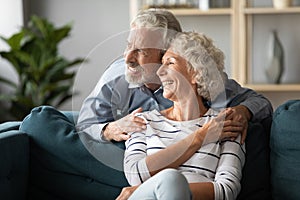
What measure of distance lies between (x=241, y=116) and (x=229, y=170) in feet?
0.87

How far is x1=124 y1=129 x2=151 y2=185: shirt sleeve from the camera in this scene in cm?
225

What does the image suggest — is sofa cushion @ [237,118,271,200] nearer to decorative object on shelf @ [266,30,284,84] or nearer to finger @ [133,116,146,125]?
finger @ [133,116,146,125]

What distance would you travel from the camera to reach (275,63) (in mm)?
4562

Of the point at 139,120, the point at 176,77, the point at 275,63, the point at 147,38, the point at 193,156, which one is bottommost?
the point at 275,63

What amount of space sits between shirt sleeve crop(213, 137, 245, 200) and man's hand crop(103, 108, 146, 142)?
0.31m

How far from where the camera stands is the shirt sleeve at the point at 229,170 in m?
2.15

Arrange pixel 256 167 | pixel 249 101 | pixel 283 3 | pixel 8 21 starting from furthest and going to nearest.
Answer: pixel 8 21, pixel 283 3, pixel 249 101, pixel 256 167

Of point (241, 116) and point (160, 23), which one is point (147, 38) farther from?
point (241, 116)

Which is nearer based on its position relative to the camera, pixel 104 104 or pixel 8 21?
pixel 104 104

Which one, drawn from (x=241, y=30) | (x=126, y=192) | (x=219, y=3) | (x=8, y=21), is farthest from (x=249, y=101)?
A: (x=8, y=21)

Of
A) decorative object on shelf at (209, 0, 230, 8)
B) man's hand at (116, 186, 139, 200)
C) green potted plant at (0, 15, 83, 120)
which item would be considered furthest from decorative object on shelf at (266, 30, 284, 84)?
man's hand at (116, 186, 139, 200)

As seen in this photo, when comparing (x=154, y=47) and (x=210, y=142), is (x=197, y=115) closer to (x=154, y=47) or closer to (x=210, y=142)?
(x=210, y=142)

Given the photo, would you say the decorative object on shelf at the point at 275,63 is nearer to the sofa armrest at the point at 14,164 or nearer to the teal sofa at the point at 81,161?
the teal sofa at the point at 81,161

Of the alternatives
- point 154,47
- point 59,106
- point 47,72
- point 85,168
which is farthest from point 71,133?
point 59,106
